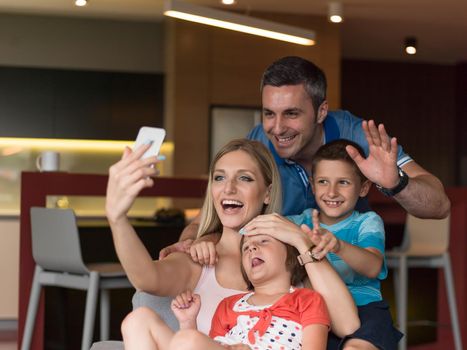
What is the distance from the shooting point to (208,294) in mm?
2359

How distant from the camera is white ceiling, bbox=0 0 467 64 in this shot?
7.32 m

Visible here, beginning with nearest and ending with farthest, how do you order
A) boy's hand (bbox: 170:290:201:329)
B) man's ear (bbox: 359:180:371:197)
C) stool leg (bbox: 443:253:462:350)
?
boy's hand (bbox: 170:290:201:329) < man's ear (bbox: 359:180:371:197) < stool leg (bbox: 443:253:462:350)

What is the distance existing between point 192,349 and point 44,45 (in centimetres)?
648

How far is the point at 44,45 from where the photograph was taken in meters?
7.93

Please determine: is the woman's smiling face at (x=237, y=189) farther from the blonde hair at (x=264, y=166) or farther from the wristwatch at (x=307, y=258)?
the wristwatch at (x=307, y=258)

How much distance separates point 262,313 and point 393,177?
1.77ft

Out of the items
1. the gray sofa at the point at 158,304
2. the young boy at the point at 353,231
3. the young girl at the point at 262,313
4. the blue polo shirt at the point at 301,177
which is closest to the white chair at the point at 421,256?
the blue polo shirt at the point at 301,177

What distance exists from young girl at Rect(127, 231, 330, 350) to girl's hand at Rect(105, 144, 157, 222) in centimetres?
34

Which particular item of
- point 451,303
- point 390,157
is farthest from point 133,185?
point 451,303

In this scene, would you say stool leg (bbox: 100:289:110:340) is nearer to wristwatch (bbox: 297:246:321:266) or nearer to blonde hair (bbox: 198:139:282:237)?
blonde hair (bbox: 198:139:282:237)

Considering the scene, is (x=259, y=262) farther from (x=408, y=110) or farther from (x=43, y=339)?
(x=408, y=110)

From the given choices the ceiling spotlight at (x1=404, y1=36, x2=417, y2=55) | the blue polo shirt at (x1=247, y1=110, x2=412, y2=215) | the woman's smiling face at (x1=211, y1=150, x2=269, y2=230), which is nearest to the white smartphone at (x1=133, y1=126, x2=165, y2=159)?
the woman's smiling face at (x1=211, y1=150, x2=269, y2=230)

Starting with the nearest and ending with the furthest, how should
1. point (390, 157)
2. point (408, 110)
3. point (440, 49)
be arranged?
point (390, 157) → point (440, 49) → point (408, 110)

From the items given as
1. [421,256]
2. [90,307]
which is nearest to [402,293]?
[421,256]
